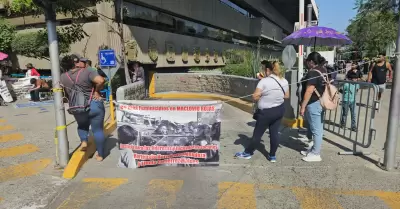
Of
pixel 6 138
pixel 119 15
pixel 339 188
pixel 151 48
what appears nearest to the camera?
pixel 339 188

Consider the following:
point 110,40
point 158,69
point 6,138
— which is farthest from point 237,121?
point 158,69

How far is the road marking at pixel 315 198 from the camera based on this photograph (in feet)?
12.3

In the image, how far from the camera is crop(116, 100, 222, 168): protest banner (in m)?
4.88

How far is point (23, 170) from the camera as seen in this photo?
5055 mm

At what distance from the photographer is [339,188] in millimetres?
4238

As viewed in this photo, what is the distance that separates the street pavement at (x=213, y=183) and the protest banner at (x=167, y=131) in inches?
8.7

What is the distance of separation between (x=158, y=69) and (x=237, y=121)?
11006 mm

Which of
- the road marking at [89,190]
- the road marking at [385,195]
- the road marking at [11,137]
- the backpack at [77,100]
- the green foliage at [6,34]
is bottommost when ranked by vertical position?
the road marking at [89,190]

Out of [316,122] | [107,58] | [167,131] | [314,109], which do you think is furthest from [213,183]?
[107,58]

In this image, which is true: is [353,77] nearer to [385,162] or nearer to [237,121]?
[237,121]

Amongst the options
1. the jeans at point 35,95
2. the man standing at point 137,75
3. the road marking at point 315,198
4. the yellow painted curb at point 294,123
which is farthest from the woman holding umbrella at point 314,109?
the jeans at point 35,95

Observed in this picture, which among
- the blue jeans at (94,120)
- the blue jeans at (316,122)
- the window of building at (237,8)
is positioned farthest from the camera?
the window of building at (237,8)

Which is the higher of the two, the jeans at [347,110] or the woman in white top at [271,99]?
the woman in white top at [271,99]

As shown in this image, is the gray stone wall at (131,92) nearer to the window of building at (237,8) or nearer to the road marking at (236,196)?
the road marking at (236,196)
